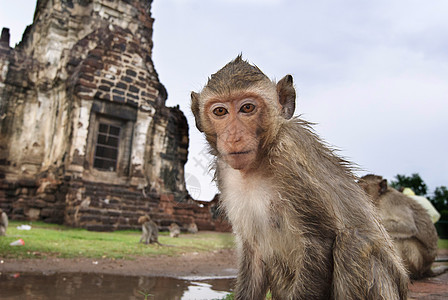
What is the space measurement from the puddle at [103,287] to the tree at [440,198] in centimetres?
3167

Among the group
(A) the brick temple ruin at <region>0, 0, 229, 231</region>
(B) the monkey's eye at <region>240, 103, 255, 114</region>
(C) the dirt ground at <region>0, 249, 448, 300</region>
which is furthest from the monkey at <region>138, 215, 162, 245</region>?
(B) the monkey's eye at <region>240, 103, 255, 114</region>

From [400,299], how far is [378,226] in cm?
42

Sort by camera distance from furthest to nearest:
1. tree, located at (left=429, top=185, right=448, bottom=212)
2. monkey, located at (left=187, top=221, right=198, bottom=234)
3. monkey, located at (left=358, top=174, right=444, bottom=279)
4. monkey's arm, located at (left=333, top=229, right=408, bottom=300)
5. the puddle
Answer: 1. tree, located at (left=429, top=185, right=448, bottom=212)
2. monkey, located at (left=187, top=221, right=198, bottom=234)
3. monkey, located at (left=358, top=174, right=444, bottom=279)
4. the puddle
5. monkey's arm, located at (left=333, top=229, right=408, bottom=300)

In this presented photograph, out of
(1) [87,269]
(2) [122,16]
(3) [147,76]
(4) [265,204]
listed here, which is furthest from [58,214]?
(4) [265,204]

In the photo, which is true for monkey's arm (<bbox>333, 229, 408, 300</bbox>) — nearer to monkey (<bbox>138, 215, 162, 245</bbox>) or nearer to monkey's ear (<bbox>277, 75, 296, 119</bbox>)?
monkey's ear (<bbox>277, 75, 296, 119</bbox>)

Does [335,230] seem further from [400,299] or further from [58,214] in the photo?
[58,214]

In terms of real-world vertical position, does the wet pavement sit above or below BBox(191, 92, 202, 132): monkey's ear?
below

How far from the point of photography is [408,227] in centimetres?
505

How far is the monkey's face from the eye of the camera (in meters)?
2.05

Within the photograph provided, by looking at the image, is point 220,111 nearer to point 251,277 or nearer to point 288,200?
point 288,200

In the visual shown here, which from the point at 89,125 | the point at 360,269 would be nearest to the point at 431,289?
the point at 360,269

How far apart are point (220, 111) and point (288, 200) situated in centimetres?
67

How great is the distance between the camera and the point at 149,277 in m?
5.35

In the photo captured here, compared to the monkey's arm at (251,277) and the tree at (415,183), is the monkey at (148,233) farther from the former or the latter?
the tree at (415,183)
